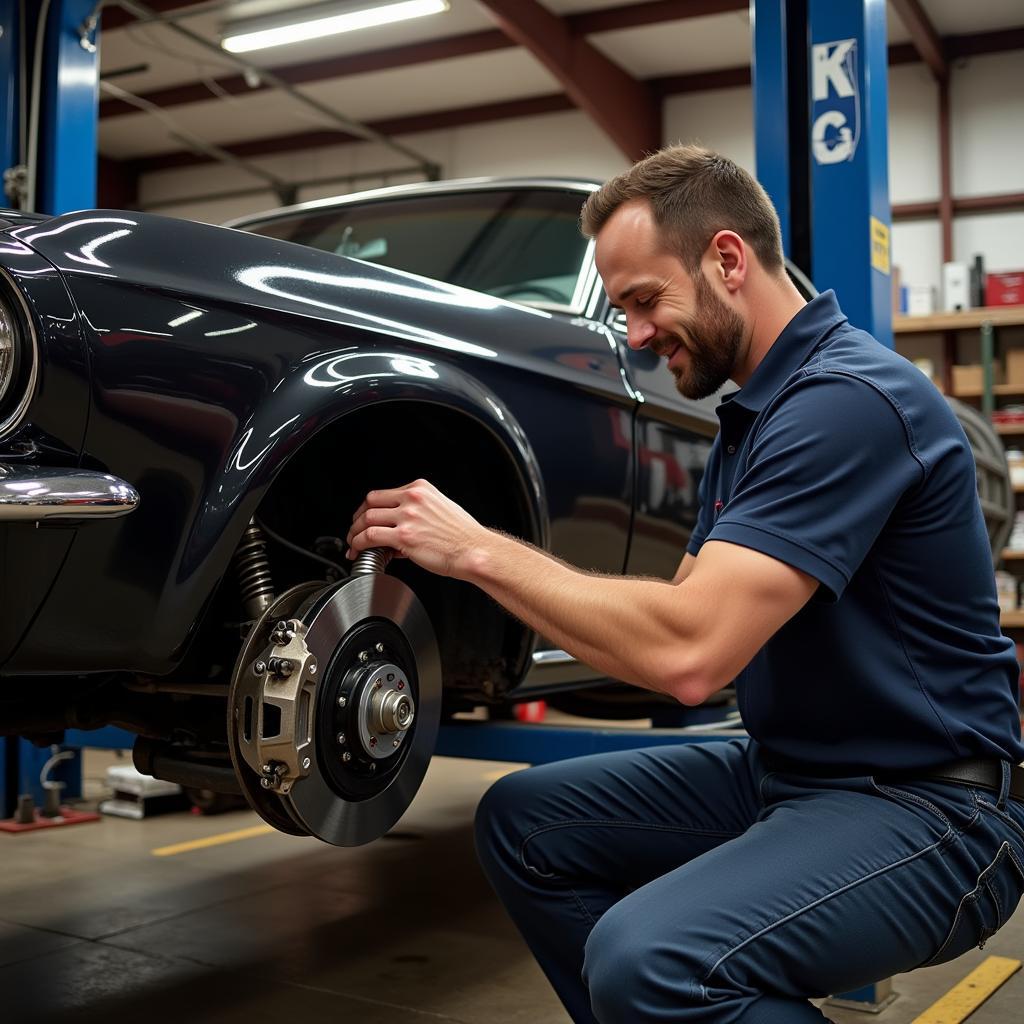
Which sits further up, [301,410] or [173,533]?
[301,410]

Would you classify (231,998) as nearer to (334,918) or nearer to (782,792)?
(334,918)

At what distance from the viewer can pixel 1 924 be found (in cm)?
278

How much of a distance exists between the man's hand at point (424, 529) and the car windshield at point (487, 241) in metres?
1.08

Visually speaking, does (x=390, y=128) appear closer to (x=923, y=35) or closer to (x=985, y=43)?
(x=923, y=35)

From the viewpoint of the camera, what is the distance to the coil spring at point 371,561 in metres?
1.71

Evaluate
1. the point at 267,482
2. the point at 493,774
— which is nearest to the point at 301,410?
the point at 267,482

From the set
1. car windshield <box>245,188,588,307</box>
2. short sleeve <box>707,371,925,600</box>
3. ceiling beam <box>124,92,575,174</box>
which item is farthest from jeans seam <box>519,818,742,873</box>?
ceiling beam <box>124,92,575,174</box>

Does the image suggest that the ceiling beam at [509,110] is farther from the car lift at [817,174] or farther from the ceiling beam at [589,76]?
the car lift at [817,174]

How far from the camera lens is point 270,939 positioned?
2672 mm

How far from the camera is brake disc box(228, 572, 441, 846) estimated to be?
1.61 metres

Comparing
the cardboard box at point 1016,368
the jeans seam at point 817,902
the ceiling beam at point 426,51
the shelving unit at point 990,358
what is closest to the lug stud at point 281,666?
the jeans seam at point 817,902

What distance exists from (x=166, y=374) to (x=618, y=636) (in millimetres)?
657

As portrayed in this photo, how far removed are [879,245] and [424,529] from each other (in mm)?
1800

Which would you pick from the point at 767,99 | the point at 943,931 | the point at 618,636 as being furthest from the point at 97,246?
the point at 767,99
